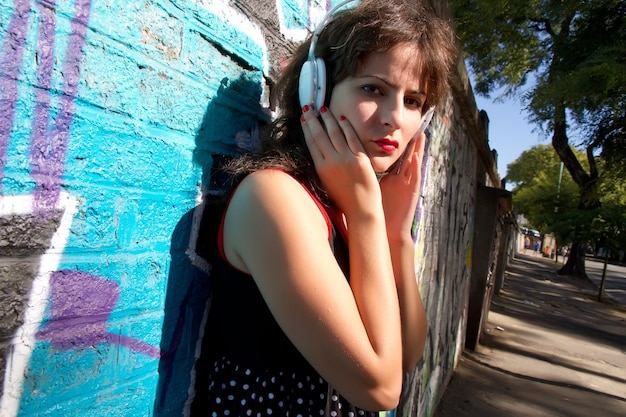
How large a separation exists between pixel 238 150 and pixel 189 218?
0.95 feet

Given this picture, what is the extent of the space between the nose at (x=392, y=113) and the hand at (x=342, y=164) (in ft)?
0.32

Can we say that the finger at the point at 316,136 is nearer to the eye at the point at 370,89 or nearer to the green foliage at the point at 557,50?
the eye at the point at 370,89

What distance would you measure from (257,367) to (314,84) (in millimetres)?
774

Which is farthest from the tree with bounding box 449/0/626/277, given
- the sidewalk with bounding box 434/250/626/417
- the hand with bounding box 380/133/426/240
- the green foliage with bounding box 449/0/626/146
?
the hand with bounding box 380/133/426/240

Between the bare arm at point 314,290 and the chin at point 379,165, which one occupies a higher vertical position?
the chin at point 379,165

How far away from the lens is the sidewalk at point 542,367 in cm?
500

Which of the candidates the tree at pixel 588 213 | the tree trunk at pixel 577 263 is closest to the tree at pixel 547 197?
the tree at pixel 588 213

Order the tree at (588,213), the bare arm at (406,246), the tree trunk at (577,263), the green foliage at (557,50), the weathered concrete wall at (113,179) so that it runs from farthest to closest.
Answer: the tree trunk at (577,263) < the tree at (588,213) < the green foliage at (557,50) < the bare arm at (406,246) < the weathered concrete wall at (113,179)

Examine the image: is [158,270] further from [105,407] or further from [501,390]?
[501,390]

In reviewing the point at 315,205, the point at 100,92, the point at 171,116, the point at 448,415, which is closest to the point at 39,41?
the point at 100,92

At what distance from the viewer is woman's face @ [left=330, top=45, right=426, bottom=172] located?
1.31 metres

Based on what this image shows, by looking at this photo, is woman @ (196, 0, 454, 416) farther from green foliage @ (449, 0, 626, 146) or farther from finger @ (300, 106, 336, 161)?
green foliage @ (449, 0, 626, 146)

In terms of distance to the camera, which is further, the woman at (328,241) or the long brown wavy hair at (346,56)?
the long brown wavy hair at (346,56)

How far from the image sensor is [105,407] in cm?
108
